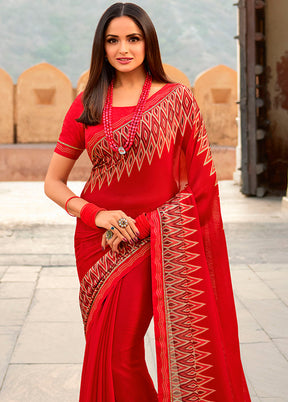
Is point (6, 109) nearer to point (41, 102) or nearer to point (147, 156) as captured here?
point (41, 102)

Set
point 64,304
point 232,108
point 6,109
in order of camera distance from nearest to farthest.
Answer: point 64,304
point 232,108
point 6,109

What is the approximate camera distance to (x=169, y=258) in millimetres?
1869

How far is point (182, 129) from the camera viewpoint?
6.33 ft

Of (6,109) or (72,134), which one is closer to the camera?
(72,134)

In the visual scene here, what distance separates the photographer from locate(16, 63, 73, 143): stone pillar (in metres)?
14.5

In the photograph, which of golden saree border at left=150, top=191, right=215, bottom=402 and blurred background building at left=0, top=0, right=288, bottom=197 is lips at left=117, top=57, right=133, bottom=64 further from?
blurred background building at left=0, top=0, right=288, bottom=197

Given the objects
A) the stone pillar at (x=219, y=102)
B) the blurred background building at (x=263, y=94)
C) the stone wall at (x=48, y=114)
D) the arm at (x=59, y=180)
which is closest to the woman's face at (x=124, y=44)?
the arm at (x=59, y=180)

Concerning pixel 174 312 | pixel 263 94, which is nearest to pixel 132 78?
pixel 174 312

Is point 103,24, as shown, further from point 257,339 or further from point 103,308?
point 257,339

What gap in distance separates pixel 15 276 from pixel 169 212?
9.40ft

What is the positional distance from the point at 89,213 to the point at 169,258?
28 centimetres

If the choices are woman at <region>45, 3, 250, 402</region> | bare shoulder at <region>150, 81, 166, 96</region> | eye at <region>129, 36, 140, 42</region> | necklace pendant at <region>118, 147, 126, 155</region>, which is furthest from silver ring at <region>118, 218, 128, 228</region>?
eye at <region>129, 36, 140, 42</region>

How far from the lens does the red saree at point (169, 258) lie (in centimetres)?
184

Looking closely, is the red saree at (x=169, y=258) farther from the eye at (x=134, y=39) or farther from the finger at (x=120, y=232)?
the eye at (x=134, y=39)
